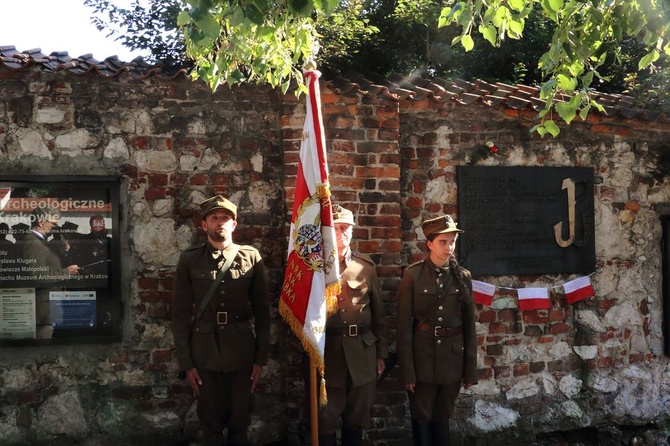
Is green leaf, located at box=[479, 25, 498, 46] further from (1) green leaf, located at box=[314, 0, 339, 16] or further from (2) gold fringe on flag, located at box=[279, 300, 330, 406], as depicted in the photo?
(2) gold fringe on flag, located at box=[279, 300, 330, 406]

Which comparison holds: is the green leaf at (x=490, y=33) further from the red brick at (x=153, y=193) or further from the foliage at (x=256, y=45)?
the red brick at (x=153, y=193)

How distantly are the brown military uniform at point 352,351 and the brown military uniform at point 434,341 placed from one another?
6.9 inches

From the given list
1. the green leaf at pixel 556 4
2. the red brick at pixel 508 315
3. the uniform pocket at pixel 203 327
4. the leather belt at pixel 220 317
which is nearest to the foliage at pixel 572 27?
the green leaf at pixel 556 4

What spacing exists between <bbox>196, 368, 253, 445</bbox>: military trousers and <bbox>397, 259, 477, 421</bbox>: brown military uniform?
3.45 feet

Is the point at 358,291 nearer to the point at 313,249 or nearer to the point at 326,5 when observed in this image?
the point at 313,249

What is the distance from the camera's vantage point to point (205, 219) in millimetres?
4922

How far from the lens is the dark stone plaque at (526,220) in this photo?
578cm

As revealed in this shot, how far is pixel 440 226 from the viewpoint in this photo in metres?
5.00

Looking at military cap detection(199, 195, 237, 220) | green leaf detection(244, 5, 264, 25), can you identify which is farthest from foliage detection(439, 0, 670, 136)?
military cap detection(199, 195, 237, 220)

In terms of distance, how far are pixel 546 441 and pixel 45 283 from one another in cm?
397

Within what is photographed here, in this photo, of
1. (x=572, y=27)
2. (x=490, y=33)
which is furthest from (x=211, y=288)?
(x=572, y=27)

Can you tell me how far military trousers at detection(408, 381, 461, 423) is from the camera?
16.3 feet

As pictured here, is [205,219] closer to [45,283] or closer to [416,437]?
[45,283]

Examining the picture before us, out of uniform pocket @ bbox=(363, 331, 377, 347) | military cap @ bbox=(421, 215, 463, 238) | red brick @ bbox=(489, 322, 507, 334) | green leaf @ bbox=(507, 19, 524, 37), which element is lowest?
red brick @ bbox=(489, 322, 507, 334)
